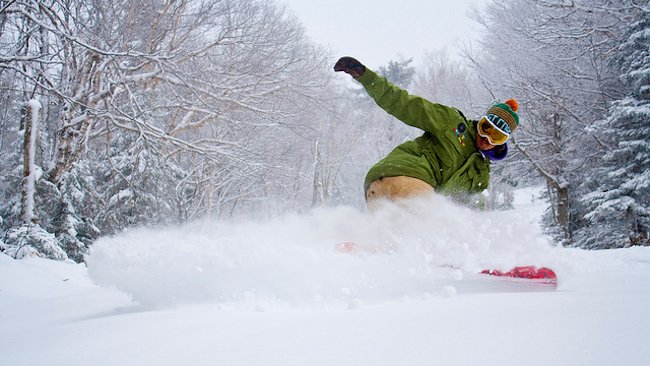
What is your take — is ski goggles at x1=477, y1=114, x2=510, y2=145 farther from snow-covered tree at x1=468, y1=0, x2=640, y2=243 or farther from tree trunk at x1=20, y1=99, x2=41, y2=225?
snow-covered tree at x1=468, y1=0, x2=640, y2=243

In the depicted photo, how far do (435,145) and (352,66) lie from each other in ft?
2.95

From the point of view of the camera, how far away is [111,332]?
142cm

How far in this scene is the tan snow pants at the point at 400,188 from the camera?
3.26 meters

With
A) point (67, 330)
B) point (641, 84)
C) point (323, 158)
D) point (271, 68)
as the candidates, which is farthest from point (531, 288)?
point (323, 158)

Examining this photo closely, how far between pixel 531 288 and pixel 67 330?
2.12m

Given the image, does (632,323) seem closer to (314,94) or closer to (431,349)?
(431,349)

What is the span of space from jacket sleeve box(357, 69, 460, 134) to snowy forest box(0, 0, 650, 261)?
345cm

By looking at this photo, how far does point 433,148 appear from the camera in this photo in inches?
138

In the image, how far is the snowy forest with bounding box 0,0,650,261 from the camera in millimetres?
6527

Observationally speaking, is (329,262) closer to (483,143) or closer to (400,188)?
(400,188)

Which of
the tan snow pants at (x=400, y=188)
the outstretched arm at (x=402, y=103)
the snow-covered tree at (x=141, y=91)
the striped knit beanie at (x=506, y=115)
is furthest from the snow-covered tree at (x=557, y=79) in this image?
the tan snow pants at (x=400, y=188)

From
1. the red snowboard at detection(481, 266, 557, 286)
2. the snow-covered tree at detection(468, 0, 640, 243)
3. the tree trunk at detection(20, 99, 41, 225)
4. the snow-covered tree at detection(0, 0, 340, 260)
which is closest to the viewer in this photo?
the red snowboard at detection(481, 266, 557, 286)

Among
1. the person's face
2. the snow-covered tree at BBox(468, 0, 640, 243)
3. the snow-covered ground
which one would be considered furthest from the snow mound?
the snow-covered tree at BBox(468, 0, 640, 243)

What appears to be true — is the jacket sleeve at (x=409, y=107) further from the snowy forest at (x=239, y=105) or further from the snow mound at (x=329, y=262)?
the snowy forest at (x=239, y=105)
